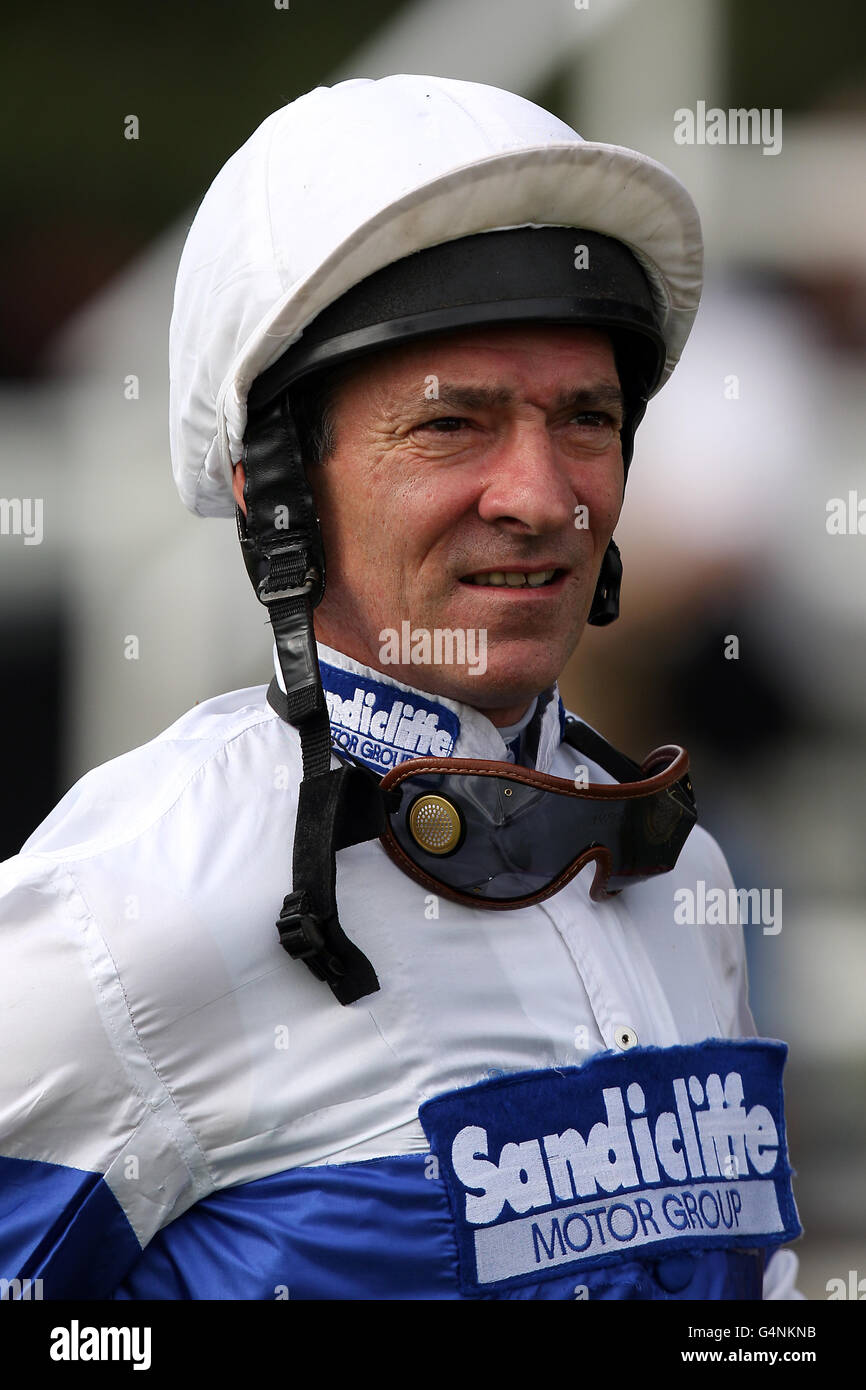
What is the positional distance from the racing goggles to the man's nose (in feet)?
0.89

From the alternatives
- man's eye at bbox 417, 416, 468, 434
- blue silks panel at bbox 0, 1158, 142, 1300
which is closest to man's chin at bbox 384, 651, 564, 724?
man's eye at bbox 417, 416, 468, 434

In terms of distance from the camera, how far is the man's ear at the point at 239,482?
181 cm

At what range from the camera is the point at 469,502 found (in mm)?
1673

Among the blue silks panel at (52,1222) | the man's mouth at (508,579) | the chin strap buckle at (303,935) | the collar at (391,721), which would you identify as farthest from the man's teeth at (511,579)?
the blue silks panel at (52,1222)

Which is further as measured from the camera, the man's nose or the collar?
the collar

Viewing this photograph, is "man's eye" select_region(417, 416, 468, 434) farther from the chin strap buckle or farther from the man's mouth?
the chin strap buckle

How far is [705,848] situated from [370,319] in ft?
3.16

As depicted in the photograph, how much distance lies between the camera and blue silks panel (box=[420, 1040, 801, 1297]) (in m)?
1.60

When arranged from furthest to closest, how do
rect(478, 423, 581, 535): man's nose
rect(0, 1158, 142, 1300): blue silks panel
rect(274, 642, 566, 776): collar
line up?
rect(274, 642, 566, 776): collar, rect(478, 423, 581, 535): man's nose, rect(0, 1158, 142, 1300): blue silks panel

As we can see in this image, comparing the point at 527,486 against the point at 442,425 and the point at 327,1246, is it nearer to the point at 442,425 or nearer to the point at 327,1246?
the point at 442,425

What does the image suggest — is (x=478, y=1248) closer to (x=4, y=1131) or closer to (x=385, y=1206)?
(x=385, y=1206)
